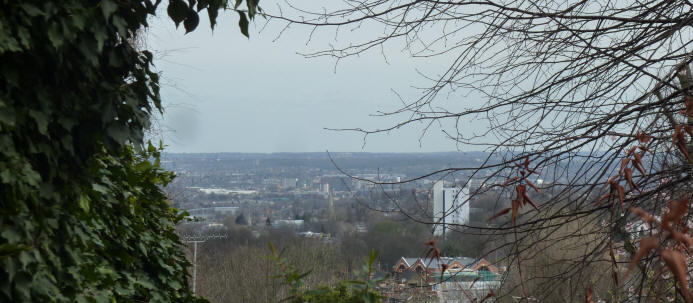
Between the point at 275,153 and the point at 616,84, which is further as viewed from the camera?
the point at 275,153

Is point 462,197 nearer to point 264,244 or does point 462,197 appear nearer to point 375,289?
point 375,289

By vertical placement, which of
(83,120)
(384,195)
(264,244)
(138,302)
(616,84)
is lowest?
(264,244)

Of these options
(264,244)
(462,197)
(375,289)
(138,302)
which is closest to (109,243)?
(138,302)

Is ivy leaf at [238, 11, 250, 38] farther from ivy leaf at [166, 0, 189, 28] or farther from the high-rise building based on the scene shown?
the high-rise building

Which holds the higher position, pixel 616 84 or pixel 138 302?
pixel 616 84

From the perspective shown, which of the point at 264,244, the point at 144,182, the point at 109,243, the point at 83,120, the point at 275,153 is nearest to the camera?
the point at 83,120

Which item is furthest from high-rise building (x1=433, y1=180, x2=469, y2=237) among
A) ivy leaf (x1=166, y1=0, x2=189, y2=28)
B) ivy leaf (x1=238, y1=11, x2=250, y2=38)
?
ivy leaf (x1=166, y1=0, x2=189, y2=28)

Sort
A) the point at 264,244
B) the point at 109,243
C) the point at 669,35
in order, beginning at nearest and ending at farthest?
1. the point at 669,35
2. the point at 109,243
3. the point at 264,244
